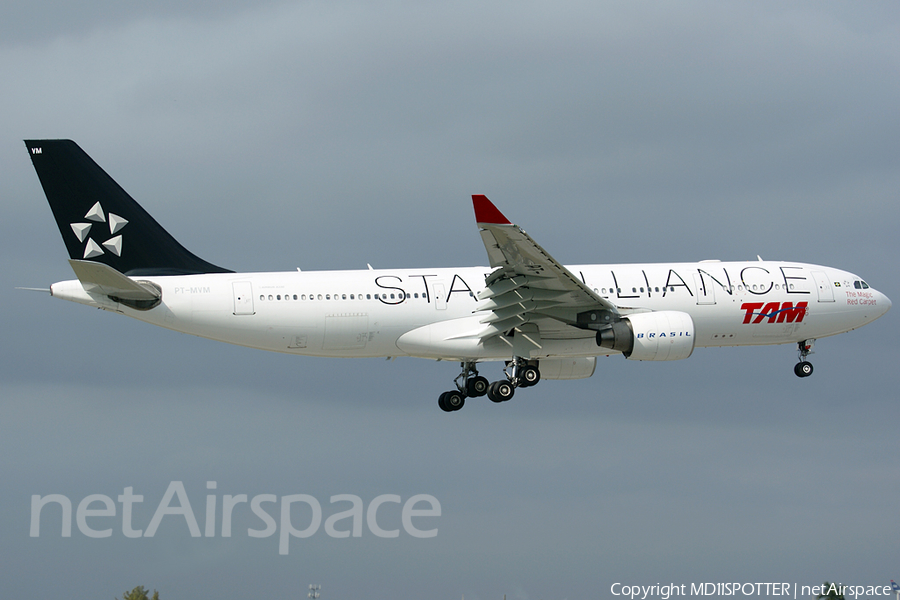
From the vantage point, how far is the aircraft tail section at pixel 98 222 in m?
41.4

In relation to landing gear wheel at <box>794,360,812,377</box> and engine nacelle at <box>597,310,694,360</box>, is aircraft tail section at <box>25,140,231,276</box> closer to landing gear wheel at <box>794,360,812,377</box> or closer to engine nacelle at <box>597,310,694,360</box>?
engine nacelle at <box>597,310,694,360</box>

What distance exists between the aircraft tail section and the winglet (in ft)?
42.8

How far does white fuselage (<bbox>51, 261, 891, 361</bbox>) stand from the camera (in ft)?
130

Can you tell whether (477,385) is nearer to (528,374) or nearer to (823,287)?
(528,374)

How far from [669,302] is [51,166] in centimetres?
2650

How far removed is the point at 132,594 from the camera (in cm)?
6456

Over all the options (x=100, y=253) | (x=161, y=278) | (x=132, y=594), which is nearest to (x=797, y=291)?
(x=161, y=278)

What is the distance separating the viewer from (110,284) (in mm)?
37750

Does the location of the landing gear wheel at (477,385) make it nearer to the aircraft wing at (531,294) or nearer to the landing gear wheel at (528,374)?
the landing gear wheel at (528,374)

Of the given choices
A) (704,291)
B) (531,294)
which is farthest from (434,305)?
(704,291)

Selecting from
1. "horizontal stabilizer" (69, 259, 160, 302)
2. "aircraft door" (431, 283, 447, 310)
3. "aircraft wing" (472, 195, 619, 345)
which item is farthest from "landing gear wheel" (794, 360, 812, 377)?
"horizontal stabilizer" (69, 259, 160, 302)

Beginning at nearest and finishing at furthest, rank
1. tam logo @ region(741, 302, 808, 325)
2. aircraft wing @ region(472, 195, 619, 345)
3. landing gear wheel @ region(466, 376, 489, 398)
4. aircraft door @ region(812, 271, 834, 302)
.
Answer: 1. aircraft wing @ region(472, 195, 619, 345)
2. tam logo @ region(741, 302, 808, 325)
3. landing gear wheel @ region(466, 376, 489, 398)
4. aircraft door @ region(812, 271, 834, 302)

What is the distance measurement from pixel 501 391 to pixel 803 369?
14757 mm

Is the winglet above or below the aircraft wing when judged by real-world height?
above
